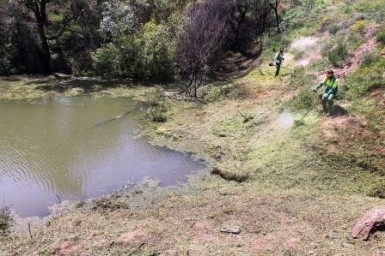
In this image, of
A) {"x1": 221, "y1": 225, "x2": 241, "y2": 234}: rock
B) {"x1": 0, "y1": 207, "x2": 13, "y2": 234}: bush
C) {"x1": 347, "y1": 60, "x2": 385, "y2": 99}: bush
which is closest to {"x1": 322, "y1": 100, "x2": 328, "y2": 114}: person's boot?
{"x1": 347, "y1": 60, "x2": 385, "y2": 99}: bush

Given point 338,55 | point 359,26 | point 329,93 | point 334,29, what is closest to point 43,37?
point 334,29

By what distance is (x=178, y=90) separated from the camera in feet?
74.4

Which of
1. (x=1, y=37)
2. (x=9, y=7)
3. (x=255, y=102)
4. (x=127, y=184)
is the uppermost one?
(x=9, y=7)

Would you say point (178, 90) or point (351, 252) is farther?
point (178, 90)

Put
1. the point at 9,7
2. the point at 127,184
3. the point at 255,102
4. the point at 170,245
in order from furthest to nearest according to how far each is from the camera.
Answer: the point at 9,7
the point at 255,102
the point at 127,184
the point at 170,245

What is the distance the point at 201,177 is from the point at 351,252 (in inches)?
229

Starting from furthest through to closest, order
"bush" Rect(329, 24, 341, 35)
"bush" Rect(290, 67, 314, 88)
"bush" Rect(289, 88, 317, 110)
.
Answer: "bush" Rect(329, 24, 341, 35), "bush" Rect(290, 67, 314, 88), "bush" Rect(289, 88, 317, 110)

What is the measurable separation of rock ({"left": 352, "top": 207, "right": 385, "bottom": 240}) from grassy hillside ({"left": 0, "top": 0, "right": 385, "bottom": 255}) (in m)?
0.18

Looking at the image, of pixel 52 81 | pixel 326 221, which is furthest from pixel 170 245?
pixel 52 81

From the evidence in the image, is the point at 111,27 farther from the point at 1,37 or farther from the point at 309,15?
the point at 309,15

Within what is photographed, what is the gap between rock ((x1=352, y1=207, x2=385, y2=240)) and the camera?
9.07 m

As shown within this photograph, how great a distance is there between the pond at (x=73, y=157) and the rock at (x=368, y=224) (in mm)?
5716

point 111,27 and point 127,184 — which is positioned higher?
point 111,27

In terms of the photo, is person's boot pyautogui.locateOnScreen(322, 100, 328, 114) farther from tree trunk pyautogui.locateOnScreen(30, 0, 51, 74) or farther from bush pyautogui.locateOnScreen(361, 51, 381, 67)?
tree trunk pyautogui.locateOnScreen(30, 0, 51, 74)
